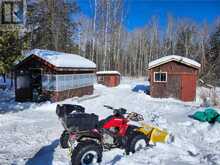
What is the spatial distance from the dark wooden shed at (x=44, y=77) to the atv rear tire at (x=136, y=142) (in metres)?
12.4

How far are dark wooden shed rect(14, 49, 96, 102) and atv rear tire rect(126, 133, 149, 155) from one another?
40.7 feet

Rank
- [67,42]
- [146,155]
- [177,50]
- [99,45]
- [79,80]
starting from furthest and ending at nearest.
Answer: [177,50] → [99,45] → [67,42] → [79,80] → [146,155]

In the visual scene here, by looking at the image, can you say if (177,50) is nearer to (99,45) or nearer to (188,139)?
(99,45)

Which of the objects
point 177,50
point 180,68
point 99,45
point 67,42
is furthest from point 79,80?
point 177,50

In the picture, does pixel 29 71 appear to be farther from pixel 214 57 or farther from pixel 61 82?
pixel 214 57

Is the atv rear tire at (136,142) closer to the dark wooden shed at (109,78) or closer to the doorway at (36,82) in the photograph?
the doorway at (36,82)

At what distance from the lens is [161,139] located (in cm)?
827

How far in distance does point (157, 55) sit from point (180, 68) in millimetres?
37684

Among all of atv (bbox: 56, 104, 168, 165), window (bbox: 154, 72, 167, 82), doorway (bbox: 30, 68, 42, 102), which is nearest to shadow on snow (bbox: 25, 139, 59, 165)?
atv (bbox: 56, 104, 168, 165)

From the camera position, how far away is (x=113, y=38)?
49438mm

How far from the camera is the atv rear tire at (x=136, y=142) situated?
7.48 meters

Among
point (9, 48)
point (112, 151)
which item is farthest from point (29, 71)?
point (112, 151)

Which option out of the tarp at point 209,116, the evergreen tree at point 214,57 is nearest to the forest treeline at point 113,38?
the evergreen tree at point 214,57

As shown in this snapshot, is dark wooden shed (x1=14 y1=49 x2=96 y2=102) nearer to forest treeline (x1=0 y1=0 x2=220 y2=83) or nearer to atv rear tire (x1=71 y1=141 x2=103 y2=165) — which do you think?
forest treeline (x1=0 y1=0 x2=220 y2=83)
